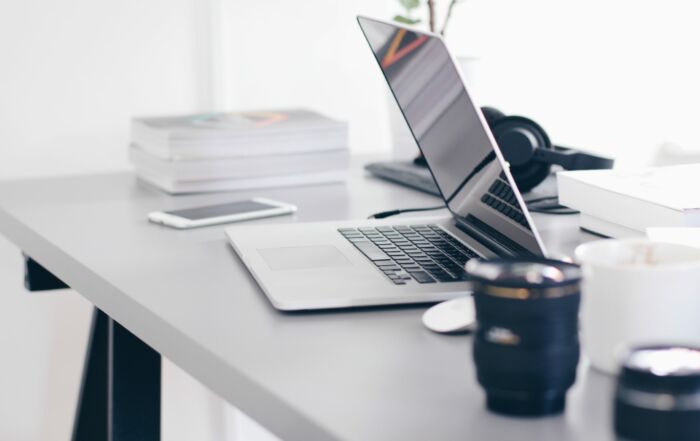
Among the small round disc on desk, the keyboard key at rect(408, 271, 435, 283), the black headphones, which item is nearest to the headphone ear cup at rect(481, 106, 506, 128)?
the black headphones

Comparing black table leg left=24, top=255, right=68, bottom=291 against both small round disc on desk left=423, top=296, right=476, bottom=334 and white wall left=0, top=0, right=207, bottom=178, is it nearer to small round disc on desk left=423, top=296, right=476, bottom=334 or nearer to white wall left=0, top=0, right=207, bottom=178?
white wall left=0, top=0, right=207, bottom=178

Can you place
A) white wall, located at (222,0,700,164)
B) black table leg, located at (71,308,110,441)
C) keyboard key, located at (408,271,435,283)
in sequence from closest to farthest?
keyboard key, located at (408,271,435,283) < black table leg, located at (71,308,110,441) < white wall, located at (222,0,700,164)

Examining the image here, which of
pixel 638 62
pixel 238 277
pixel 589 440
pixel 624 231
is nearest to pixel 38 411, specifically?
pixel 238 277

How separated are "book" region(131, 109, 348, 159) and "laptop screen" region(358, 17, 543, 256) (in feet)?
1.28

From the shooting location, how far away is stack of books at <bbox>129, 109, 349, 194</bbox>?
151cm

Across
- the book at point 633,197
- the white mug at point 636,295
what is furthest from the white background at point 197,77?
the white mug at point 636,295

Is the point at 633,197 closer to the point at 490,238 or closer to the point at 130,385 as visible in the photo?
the point at 490,238

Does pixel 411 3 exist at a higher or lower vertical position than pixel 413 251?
higher

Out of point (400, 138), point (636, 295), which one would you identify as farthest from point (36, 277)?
point (636, 295)

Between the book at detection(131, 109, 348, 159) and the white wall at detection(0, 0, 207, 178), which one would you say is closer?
the book at detection(131, 109, 348, 159)

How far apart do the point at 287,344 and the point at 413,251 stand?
0.28 metres

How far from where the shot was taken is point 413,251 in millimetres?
1025

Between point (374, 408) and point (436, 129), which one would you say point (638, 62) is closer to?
point (436, 129)

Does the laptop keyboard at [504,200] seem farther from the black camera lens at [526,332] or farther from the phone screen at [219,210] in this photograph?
the phone screen at [219,210]
